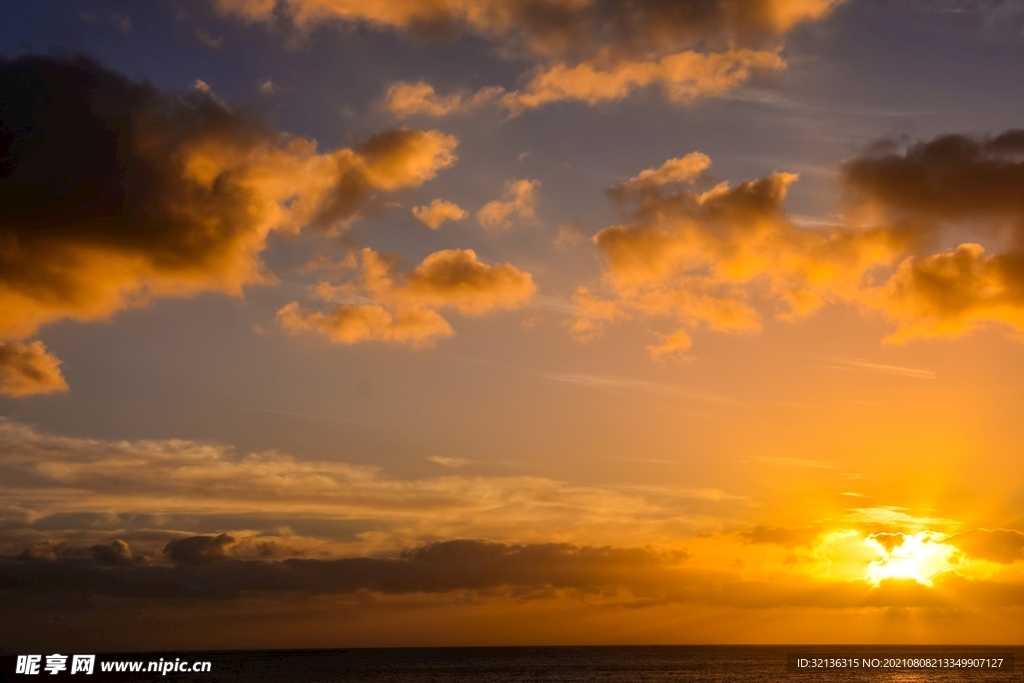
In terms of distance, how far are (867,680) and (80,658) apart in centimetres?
18355

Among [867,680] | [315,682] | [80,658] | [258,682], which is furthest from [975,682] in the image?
[80,658]

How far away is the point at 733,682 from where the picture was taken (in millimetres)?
199250

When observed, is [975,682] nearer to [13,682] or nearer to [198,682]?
[198,682]

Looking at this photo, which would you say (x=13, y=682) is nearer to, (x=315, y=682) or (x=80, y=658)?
(x=315, y=682)

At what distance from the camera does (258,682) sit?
192500 mm

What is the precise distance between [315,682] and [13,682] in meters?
68.1

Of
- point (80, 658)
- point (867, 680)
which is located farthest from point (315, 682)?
point (867, 680)

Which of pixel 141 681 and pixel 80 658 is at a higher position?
pixel 80 658

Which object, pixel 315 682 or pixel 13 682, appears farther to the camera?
pixel 315 682

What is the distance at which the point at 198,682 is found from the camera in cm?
18475

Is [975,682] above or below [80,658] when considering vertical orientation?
below

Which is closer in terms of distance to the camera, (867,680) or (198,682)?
(198,682)

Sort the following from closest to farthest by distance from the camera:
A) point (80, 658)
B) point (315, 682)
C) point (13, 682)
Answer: point (80, 658)
point (13, 682)
point (315, 682)

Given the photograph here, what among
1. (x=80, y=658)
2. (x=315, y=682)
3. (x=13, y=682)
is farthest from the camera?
(x=315, y=682)
